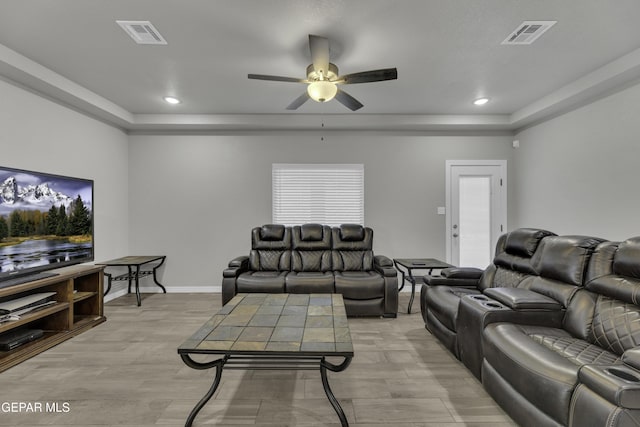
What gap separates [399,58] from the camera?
2.81m

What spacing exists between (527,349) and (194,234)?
456cm

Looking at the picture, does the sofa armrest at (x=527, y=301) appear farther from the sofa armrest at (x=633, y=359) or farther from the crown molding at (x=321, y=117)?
the crown molding at (x=321, y=117)

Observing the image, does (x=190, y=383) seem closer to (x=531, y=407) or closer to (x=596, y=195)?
(x=531, y=407)

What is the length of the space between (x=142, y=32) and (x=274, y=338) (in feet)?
9.03

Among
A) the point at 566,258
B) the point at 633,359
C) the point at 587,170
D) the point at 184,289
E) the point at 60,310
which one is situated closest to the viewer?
the point at 633,359

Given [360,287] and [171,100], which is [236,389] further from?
[171,100]

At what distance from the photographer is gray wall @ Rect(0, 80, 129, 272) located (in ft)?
9.61

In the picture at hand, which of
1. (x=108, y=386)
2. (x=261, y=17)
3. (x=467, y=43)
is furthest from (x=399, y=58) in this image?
(x=108, y=386)

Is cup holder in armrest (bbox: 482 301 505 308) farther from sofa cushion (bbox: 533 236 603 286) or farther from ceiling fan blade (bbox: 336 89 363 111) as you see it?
ceiling fan blade (bbox: 336 89 363 111)

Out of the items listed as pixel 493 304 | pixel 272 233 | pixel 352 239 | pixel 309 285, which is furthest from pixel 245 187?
pixel 493 304

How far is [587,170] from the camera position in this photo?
136 inches

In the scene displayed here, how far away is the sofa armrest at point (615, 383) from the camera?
110 cm

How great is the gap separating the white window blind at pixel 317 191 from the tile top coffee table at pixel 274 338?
7.80 feet

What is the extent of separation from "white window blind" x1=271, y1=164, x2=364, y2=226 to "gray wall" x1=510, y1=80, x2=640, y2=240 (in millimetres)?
2652
